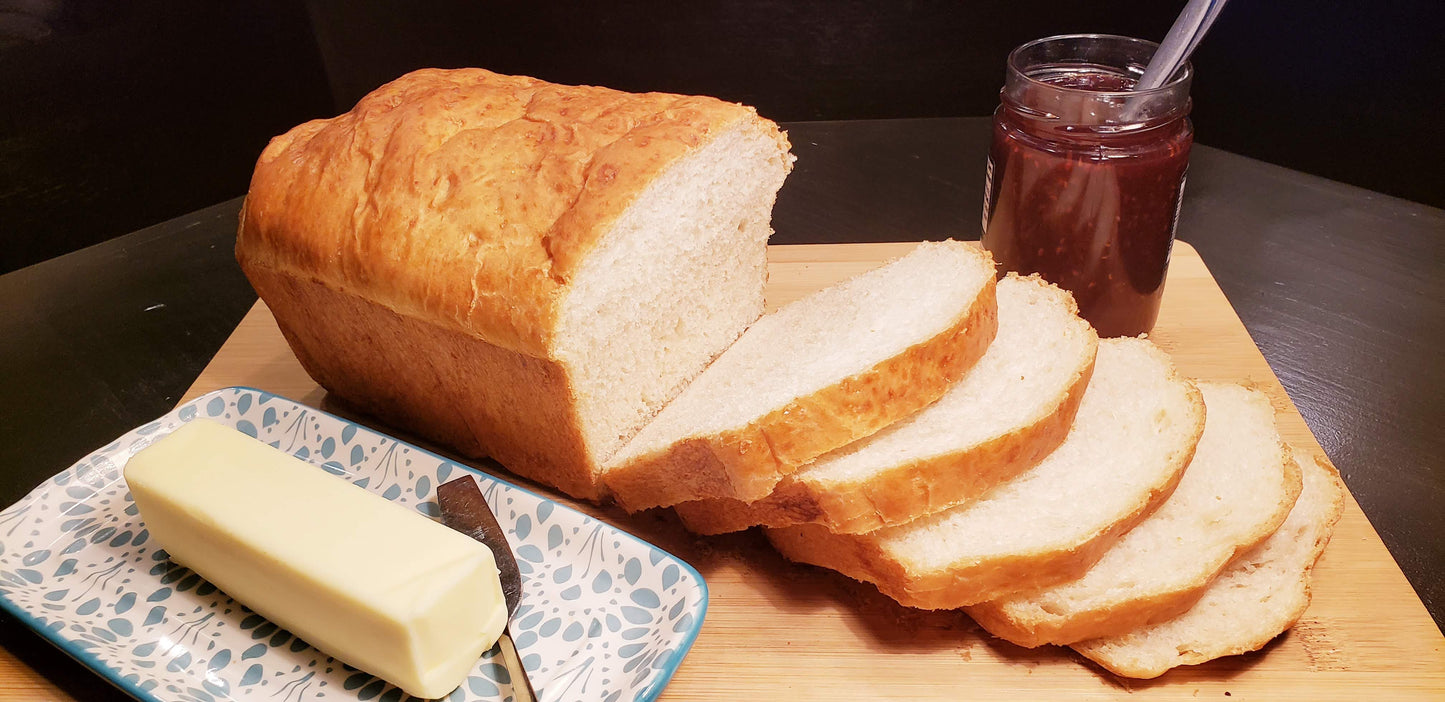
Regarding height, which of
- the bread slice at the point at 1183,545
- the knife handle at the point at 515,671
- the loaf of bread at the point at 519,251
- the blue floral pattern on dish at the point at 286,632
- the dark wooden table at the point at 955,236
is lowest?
the dark wooden table at the point at 955,236

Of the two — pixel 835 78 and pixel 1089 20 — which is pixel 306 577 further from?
pixel 1089 20

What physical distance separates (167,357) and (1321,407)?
3747 millimetres

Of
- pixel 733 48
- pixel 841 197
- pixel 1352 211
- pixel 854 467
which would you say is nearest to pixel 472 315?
pixel 854 467

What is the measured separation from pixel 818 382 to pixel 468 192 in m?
0.95

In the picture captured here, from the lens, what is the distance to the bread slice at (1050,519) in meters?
1.95

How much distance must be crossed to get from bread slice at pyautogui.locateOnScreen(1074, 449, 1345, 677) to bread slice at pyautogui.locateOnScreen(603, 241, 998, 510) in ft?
2.21

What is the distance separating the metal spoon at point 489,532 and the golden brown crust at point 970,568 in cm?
66

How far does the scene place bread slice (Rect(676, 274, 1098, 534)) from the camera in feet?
6.59

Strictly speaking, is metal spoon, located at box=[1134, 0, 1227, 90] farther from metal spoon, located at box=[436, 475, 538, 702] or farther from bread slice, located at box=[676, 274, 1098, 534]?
metal spoon, located at box=[436, 475, 538, 702]

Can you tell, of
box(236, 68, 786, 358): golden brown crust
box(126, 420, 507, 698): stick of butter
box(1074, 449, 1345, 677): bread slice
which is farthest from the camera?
box(236, 68, 786, 358): golden brown crust

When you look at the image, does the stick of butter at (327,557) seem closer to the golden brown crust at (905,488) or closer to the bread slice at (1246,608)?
the golden brown crust at (905,488)

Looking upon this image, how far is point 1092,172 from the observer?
252cm

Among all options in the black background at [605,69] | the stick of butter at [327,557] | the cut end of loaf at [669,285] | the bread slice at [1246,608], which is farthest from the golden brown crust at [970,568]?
the black background at [605,69]

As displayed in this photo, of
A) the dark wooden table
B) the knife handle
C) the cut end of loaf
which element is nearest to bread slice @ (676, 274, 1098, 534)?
the cut end of loaf
